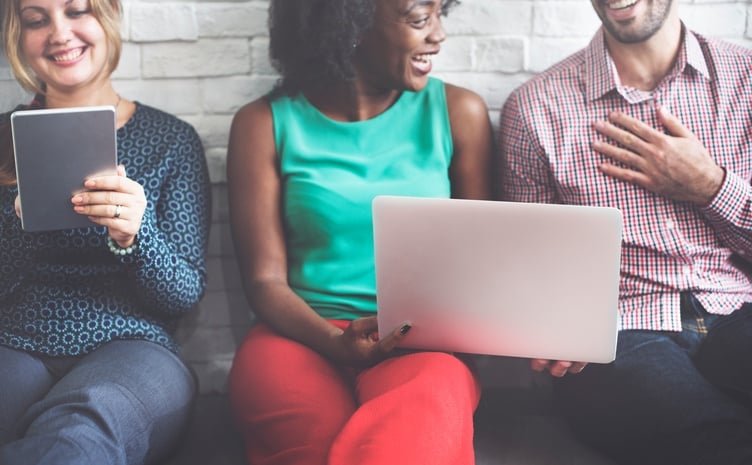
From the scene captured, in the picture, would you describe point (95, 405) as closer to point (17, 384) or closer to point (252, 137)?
point (17, 384)

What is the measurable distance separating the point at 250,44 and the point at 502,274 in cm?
78

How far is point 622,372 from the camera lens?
48.4 inches

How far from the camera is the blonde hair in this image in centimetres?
128

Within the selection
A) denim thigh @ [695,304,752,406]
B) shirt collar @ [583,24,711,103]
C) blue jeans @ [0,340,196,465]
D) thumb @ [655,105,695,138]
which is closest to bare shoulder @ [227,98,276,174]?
blue jeans @ [0,340,196,465]

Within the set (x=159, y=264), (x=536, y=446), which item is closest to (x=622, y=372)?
(x=536, y=446)

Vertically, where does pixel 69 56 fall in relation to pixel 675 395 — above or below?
above

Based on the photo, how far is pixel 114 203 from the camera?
1.10 m

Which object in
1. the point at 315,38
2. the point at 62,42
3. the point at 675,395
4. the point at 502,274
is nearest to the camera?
the point at 502,274

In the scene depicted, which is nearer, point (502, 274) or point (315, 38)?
point (502, 274)

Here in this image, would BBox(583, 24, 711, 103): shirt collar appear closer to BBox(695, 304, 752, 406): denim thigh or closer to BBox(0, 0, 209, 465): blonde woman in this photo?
BBox(695, 304, 752, 406): denim thigh

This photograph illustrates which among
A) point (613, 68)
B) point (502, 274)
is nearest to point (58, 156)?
point (502, 274)

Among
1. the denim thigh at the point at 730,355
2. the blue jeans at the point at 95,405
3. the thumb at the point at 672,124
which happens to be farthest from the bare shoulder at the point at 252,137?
the denim thigh at the point at 730,355

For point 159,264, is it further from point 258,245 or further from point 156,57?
point 156,57

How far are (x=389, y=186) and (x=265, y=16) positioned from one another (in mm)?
448
